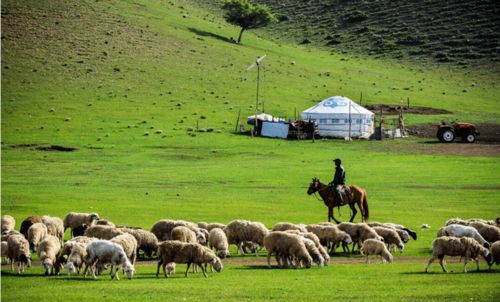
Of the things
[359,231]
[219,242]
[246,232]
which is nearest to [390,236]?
[359,231]

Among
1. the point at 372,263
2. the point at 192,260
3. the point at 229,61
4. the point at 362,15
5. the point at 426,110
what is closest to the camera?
the point at 192,260

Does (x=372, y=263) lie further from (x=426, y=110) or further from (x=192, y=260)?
(x=426, y=110)

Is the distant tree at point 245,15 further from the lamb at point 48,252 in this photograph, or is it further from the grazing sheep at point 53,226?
the lamb at point 48,252

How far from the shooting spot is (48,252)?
2403 centimetres

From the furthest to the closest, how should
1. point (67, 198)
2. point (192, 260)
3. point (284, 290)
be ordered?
point (67, 198)
point (192, 260)
point (284, 290)

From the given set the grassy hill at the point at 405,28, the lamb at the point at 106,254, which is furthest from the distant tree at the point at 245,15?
the lamb at the point at 106,254

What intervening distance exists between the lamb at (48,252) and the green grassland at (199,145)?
0.52 metres

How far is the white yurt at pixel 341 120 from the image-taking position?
3164 inches

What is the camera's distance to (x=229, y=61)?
106 meters

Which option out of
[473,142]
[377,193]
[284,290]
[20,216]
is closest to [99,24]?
[473,142]

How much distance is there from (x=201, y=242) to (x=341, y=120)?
53.7 meters

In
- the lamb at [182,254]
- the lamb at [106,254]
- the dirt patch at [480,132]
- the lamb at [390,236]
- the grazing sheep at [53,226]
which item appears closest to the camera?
the lamb at [106,254]

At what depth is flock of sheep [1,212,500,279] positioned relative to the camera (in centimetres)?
2362

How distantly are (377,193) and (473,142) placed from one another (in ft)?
99.5
